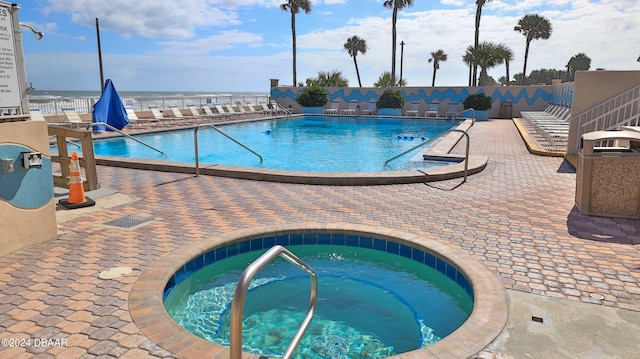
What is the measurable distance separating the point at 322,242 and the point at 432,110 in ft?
74.2

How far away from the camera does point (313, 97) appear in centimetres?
2745

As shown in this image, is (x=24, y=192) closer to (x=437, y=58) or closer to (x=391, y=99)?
(x=391, y=99)

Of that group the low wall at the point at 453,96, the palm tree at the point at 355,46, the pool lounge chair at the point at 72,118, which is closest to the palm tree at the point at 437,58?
the palm tree at the point at 355,46

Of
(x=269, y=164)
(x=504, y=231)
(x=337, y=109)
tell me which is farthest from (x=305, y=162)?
(x=337, y=109)

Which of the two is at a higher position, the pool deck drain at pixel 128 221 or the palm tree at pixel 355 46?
the palm tree at pixel 355 46

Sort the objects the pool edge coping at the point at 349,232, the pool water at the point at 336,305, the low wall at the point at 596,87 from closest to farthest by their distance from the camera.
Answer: the pool edge coping at the point at 349,232
the pool water at the point at 336,305
the low wall at the point at 596,87

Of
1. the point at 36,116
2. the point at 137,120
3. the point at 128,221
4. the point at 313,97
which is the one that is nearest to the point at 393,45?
the point at 313,97

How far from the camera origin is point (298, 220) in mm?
5398

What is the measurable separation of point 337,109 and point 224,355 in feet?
86.1

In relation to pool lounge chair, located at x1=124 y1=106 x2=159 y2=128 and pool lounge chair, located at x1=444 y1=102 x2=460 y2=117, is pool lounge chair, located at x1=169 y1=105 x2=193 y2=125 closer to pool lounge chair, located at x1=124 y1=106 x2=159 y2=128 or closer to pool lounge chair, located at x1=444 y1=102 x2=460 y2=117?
pool lounge chair, located at x1=124 y1=106 x2=159 y2=128

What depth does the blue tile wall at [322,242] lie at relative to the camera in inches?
156

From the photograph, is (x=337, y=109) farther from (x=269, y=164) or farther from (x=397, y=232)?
(x=397, y=232)

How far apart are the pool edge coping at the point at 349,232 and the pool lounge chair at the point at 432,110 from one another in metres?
21.4

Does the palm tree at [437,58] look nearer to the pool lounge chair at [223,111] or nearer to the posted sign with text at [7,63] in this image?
the pool lounge chair at [223,111]
